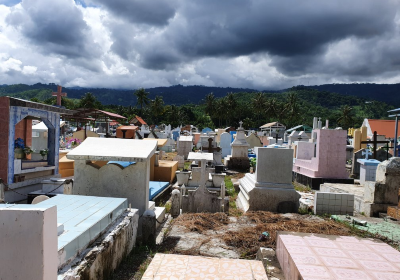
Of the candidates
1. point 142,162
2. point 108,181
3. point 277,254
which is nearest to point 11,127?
point 108,181

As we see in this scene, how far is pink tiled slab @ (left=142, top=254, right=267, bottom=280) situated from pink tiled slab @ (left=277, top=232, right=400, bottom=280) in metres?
0.46

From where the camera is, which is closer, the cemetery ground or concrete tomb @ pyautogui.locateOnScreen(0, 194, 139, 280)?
concrete tomb @ pyautogui.locateOnScreen(0, 194, 139, 280)

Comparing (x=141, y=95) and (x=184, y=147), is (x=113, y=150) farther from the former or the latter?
(x=141, y=95)

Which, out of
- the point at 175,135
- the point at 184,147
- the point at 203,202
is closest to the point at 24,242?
the point at 203,202

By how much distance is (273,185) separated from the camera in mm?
7656

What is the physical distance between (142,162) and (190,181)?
556cm

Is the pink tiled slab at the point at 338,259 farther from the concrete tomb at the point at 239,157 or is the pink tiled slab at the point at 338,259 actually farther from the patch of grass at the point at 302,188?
the concrete tomb at the point at 239,157

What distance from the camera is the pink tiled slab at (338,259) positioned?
313cm

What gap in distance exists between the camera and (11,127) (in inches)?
245

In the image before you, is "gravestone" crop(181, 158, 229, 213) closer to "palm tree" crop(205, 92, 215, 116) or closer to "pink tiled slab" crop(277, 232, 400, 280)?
"pink tiled slab" crop(277, 232, 400, 280)

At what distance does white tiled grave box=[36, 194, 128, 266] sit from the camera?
2775mm

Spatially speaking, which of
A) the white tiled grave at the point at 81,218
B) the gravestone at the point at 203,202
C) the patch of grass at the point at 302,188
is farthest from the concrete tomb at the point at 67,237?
the patch of grass at the point at 302,188

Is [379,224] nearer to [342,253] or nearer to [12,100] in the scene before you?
[342,253]

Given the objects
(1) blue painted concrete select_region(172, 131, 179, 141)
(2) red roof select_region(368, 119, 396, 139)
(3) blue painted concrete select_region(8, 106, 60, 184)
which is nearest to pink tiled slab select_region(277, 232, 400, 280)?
(3) blue painted concrete select_region(8, 106, 60, 184)
